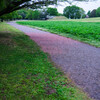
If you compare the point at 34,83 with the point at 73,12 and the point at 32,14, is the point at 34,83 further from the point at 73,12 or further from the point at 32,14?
the point at 73,12

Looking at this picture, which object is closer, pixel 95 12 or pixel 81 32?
pixel 81 32

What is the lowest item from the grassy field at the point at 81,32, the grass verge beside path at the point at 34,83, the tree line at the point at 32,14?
the grass verge beside path at the point at 34,83

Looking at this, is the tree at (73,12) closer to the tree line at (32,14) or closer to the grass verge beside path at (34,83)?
the tree line at (32,14)

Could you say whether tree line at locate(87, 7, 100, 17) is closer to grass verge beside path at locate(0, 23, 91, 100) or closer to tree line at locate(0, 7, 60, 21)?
tree line at locate(0, 7, 60, 21)

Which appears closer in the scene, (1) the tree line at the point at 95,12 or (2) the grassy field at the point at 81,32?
(2) the grassy field at the point at 81,32

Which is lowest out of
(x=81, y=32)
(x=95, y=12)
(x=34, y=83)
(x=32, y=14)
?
(x=34, y=83)

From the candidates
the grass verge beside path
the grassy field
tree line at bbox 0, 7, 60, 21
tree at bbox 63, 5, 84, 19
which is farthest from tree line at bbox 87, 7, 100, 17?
the grass verge beside path

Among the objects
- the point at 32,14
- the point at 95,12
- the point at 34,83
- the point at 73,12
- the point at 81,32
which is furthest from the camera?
the point at 95,12

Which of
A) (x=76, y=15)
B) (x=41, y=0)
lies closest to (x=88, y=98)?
(x=41, y=0)

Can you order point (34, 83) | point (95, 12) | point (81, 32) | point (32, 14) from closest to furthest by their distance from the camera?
point (34, 83) < point (81, 32) < point (32, 14) < point (95, 12)

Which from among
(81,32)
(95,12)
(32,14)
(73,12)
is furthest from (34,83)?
(95,12)

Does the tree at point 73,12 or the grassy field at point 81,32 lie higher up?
the tree at point 73,12

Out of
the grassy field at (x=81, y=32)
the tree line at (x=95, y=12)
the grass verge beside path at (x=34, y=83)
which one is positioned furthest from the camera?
the tree line at (x=95, y=12)

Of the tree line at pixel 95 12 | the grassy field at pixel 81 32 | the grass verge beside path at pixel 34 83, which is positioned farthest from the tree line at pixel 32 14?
the tree line at pixel 95 12
